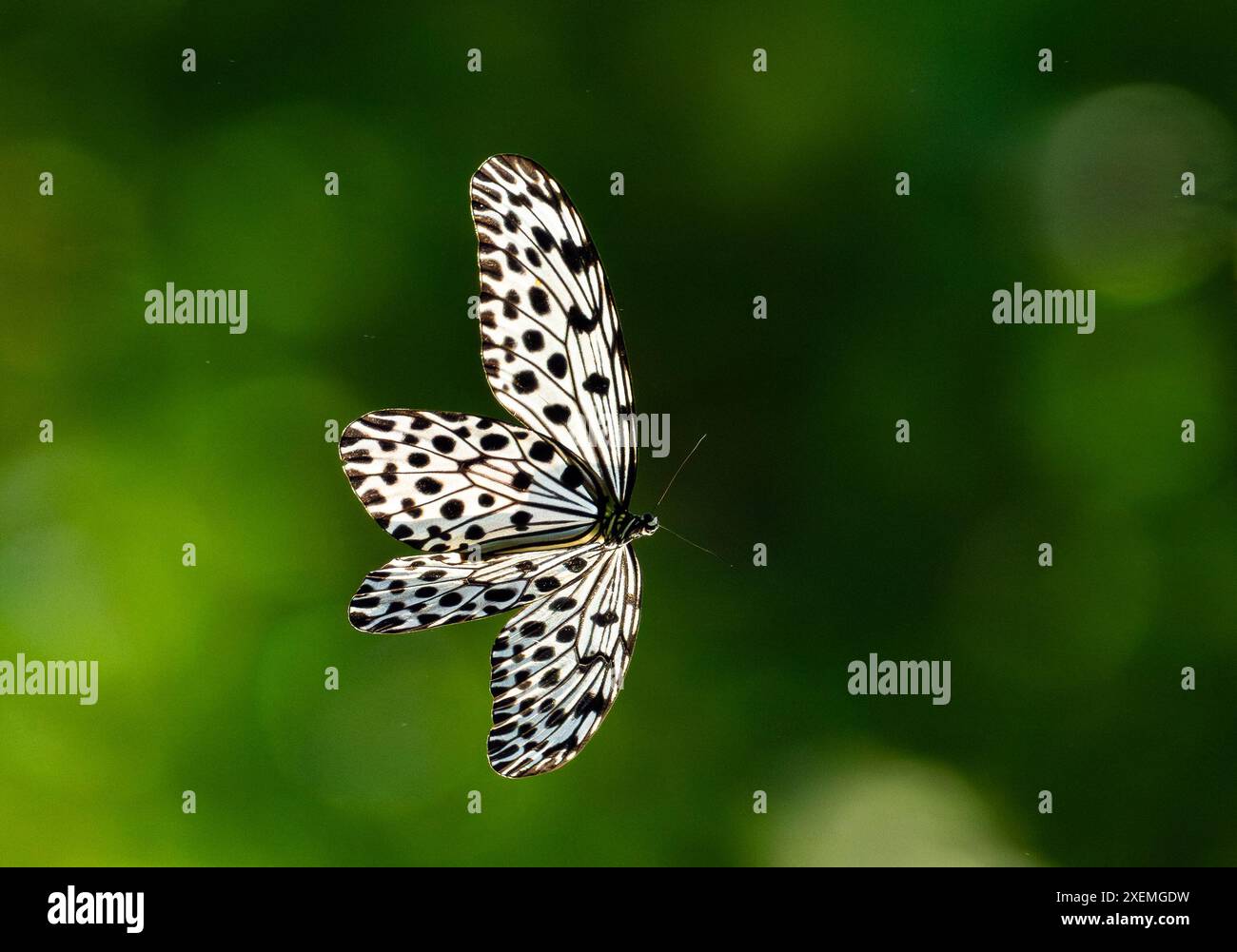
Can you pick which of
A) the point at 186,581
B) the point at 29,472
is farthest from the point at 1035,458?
the point at 29,472

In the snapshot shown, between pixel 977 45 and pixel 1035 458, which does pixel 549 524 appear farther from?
pixel 977 45

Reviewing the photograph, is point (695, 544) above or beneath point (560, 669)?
above

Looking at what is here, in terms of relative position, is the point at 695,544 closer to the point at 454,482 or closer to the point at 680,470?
the point at 680,470

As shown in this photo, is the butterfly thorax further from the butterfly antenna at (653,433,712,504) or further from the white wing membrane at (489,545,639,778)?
the butterfly antenna at (653,433,712,504)

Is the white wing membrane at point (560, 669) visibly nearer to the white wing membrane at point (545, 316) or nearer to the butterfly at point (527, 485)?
the butterfly at point (527, 485)

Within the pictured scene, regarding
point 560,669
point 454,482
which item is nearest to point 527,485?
point 454,482

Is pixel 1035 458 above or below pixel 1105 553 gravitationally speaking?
above

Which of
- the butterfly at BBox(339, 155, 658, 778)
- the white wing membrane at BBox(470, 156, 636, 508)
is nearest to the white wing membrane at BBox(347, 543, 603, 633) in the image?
the butterfly at BBox(339, 155, 658, 778)

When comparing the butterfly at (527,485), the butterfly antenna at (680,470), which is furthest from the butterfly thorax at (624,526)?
the butterfly antenna at (680,470)
